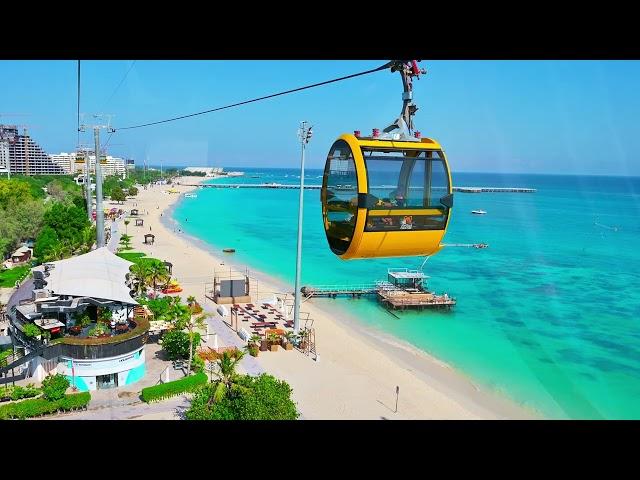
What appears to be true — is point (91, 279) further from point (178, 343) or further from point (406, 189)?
point (406, 189)

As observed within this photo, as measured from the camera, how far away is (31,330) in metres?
6.85

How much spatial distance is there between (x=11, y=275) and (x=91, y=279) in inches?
294

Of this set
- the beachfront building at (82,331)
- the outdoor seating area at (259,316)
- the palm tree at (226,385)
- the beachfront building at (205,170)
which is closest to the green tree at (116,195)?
the outdoor seating area at (259,316)

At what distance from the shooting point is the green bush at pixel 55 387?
6199 mm

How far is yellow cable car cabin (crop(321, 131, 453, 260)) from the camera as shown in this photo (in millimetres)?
3082

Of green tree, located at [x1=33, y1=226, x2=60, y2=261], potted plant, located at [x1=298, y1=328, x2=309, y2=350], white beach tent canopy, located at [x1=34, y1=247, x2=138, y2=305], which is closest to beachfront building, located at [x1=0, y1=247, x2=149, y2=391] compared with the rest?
white beach tent canopy, located at [x1=34, y1=247, x2=138, y2=305]

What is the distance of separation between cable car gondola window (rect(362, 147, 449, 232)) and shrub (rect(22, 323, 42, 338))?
5.69 metres

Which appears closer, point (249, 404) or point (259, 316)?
point (249, 404)

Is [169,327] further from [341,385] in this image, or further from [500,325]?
[500,325]

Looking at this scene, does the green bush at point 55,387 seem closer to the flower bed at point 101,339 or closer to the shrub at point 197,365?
the flower bed at point 101,339

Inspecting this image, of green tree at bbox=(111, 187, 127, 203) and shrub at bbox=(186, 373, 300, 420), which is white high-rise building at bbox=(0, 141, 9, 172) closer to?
green tree at bbox=(111, 187, 127, 203)

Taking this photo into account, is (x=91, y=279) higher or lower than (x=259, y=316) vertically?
higher

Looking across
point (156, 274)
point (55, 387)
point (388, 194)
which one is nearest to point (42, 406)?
point (55, 387)

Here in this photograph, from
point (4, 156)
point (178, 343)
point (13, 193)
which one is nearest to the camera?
point (178, 343)
